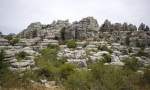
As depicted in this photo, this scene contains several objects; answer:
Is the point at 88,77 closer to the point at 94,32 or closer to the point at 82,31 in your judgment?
the point at 82,31

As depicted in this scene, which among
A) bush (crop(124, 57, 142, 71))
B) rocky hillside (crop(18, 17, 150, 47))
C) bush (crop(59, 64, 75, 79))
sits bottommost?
bush (crop(124, 57, 142, 71))

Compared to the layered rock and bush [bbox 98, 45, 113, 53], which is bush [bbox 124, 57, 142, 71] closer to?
bush [bbox 98, 45, 113, 53]

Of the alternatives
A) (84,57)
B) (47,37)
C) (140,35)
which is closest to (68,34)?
(47,37)

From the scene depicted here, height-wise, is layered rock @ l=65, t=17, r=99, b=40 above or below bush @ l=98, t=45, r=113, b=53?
above

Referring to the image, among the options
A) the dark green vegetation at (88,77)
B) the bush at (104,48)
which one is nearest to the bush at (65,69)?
the dark green vegetation at (88,77)

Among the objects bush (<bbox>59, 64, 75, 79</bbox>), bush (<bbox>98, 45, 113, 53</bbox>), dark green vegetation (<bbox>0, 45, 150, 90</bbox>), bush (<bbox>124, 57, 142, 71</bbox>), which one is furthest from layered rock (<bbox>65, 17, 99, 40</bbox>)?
bush (<bbox>59, 64, 75, 79</bbox>)

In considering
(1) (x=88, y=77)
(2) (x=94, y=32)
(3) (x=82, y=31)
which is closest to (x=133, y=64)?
(1) (x=88, y=77)

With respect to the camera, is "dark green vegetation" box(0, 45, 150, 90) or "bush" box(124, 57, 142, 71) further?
"bush" box(124, 57, 142, 71)

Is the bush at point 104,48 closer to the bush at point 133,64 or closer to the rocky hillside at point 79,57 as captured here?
the rocky hillside at point 79,57

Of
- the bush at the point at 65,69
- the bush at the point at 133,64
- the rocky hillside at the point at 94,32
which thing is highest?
the rocky hillside at the point at 94,32

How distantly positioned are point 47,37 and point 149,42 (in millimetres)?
21473

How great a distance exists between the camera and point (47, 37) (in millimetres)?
60281

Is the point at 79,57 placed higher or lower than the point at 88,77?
lower

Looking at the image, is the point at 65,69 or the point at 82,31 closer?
the point at 65,69
